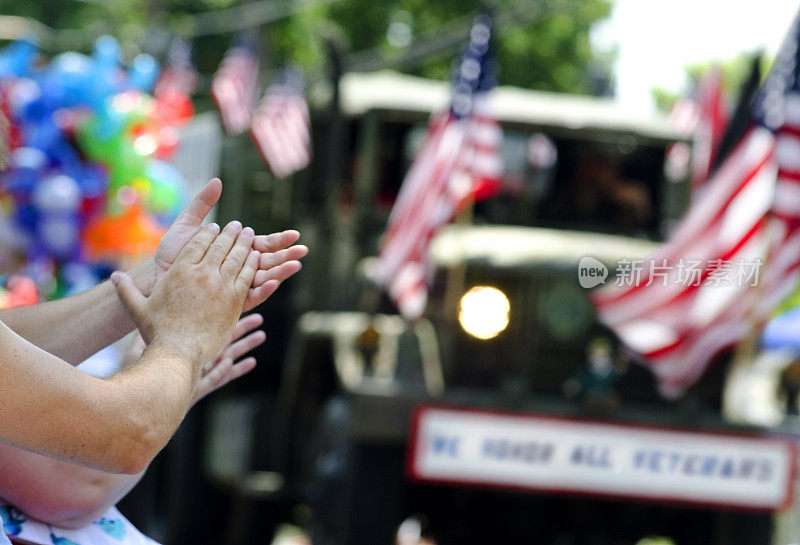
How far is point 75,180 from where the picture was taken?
19.7ft

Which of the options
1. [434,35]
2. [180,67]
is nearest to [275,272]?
[180,67]

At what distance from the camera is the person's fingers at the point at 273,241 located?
182 cm

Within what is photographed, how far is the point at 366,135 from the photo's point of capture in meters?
6.79

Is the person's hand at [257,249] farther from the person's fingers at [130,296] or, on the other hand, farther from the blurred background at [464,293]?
the blurred background at [464,293]

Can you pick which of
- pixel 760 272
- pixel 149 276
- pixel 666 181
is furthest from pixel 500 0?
pixel 149 276

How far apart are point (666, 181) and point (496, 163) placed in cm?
131

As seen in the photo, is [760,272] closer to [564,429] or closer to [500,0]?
[564,429]

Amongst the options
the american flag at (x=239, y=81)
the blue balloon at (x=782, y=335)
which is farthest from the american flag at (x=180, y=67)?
the blue balloon at (x=782, y=335)

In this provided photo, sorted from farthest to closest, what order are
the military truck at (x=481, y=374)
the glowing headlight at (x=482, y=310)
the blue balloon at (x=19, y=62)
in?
the blue balloon at (x=19, y=62) → the glowing headlight at (x=482, y=310) → the military truck at (x=481, y=374)

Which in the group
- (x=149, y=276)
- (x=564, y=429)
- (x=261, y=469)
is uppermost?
(x=149, y=276)

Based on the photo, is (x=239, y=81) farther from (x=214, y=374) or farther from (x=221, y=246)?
(x=221, y=246)

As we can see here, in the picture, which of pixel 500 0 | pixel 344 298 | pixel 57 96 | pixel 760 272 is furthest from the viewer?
pixel 500 0

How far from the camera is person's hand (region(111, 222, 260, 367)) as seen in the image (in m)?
1.67

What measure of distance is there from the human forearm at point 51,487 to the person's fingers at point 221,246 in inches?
15.3
